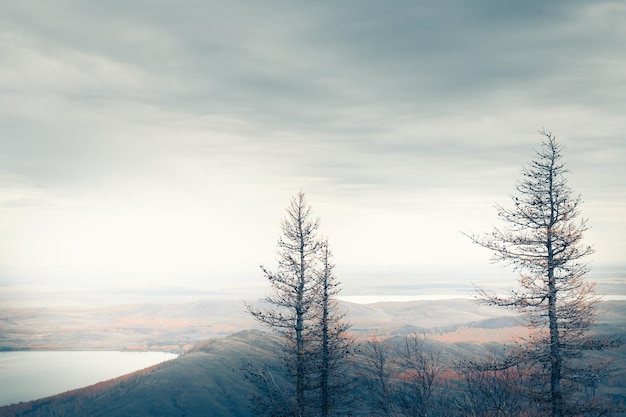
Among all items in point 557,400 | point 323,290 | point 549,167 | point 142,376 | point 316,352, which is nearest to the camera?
point 557,400

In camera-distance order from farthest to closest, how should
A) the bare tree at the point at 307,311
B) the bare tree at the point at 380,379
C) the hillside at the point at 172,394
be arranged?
the hillside at the point at 172,394, the bare tree at the point at 307,311, the bare tree at the point at 380,379

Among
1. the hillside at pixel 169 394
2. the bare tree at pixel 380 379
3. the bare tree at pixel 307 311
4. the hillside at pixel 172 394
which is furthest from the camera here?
the hillside at pixel 169 394

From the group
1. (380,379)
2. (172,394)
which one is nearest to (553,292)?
(380,379)

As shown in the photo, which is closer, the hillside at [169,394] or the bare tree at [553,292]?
the bare tree at [553,292]

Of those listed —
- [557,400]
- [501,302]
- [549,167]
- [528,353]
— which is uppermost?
[549,167]

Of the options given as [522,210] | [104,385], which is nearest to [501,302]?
[522,210]

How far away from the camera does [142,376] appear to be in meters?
166

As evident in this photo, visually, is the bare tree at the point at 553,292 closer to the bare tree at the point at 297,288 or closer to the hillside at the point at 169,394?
the bare tree at the point at 297,288

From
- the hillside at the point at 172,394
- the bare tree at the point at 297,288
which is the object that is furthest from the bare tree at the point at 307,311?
the hillside at the point at 172,394

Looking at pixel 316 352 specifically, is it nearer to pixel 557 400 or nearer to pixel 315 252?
pixel 315 252

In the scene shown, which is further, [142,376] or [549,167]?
[142,376]

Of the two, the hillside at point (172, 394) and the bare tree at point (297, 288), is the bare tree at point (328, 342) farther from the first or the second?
the hillside at point (172, 394)

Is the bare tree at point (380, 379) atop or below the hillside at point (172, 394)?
atop

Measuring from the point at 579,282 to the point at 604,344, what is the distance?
3.56 metres
